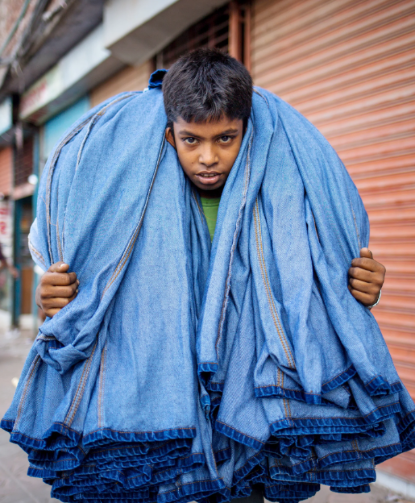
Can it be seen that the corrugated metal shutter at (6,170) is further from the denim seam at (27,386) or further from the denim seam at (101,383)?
the denim seam at (101,383)

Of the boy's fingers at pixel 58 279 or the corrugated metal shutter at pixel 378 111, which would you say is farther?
the corrugated metal shutter at pixel 378 111

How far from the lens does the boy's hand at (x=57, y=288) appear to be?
3.88 ft

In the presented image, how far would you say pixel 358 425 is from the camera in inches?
45.0

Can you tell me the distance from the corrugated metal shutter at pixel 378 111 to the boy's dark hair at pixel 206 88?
73.9 inches

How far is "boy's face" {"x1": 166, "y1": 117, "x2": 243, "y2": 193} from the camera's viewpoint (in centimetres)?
129

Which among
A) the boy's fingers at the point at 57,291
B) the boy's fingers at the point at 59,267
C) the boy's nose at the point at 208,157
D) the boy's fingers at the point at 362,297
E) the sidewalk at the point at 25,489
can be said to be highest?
the boy's nose at the point at 208,157

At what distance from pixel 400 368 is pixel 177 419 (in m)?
2.23

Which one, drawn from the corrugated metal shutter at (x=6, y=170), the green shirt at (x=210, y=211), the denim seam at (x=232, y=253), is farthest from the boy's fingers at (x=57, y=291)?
the corrugated metal shutter at (x=6, y=170)

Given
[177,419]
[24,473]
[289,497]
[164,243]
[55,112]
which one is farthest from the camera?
[55,112]

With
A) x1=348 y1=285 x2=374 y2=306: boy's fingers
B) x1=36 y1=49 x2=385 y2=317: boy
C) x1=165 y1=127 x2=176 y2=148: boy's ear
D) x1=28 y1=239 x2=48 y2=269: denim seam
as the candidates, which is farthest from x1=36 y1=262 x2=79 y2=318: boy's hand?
x1=348 y1=285 x2=374 y2=306: boy's fingers

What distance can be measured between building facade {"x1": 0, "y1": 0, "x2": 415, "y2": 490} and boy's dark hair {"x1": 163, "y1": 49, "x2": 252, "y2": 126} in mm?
1883

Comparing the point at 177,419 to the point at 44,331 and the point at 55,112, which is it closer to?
the point at 44,331

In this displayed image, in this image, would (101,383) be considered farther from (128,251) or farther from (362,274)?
(362,274)

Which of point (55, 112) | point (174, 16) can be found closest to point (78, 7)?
point (174, 16)
